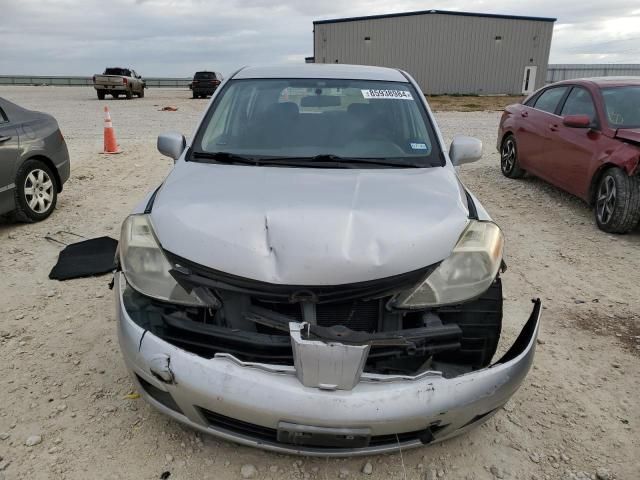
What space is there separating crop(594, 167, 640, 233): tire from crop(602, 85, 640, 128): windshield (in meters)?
0.61

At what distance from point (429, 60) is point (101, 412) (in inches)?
1269

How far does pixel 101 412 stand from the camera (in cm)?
253

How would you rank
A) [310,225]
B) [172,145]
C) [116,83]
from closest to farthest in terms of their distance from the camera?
[310,225]
[172,145]
[116,83]

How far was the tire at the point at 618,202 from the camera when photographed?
5.05 m

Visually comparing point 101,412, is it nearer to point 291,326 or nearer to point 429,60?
point 291,326

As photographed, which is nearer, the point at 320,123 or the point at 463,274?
the point at 463,274

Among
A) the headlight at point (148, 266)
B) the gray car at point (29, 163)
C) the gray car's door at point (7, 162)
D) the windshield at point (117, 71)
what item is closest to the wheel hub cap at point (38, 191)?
the gray car at point (29, 163)

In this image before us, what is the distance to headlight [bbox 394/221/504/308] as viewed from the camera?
6.69 feet

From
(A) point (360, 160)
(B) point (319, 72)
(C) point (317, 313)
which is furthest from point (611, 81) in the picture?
(C) point (317, 313)

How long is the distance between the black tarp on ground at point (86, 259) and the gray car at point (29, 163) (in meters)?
0.92

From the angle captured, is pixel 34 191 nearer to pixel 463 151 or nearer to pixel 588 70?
pixel 463 151

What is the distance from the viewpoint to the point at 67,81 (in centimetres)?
4919

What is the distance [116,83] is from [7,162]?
23.7 m

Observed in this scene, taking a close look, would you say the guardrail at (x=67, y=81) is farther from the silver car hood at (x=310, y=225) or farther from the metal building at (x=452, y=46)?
the silver car hood at (x=310, y=225)
